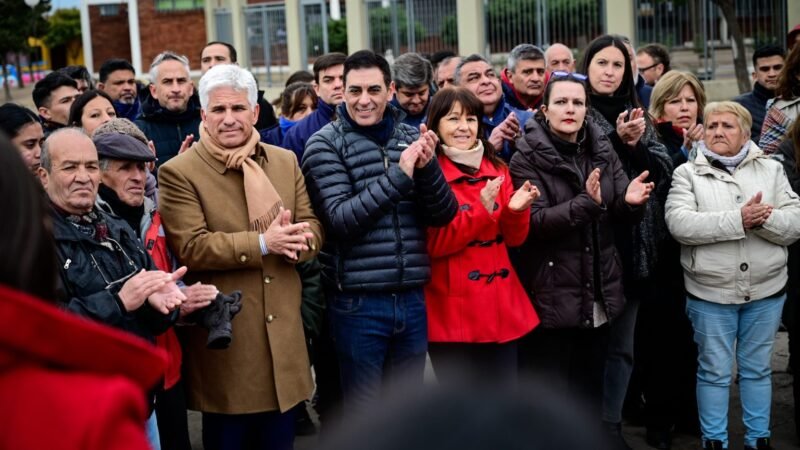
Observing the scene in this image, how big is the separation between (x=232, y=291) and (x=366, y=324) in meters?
0.71

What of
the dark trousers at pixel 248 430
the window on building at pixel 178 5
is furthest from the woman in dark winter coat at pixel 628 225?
the window on building at pixel 178 5

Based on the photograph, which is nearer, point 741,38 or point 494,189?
point 494,189

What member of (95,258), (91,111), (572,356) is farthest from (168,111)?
(572,356)

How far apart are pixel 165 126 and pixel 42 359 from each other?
533 cm

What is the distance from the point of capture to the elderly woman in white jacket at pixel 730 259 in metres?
5.46

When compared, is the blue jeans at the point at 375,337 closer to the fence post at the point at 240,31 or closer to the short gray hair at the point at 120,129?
the short gray hair at the point at 120,129

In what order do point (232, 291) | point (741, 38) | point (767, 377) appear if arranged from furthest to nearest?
point (741, 38)
point (767, 377)
point (232, 291)

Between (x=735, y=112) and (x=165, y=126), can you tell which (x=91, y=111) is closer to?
(x=165, y=126)

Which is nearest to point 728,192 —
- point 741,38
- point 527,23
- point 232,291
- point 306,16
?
point 232,291

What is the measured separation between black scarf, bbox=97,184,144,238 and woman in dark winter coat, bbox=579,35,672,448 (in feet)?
8.84

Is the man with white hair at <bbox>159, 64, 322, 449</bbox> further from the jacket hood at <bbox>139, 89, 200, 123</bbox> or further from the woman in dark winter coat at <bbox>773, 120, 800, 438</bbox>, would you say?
the woman in dark winter coat at <bbox>773, 120, 800, 438</bbox>

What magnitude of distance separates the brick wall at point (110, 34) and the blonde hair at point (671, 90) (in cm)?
3908

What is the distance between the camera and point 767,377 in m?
5.69

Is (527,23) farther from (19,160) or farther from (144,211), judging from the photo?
(19,160)
